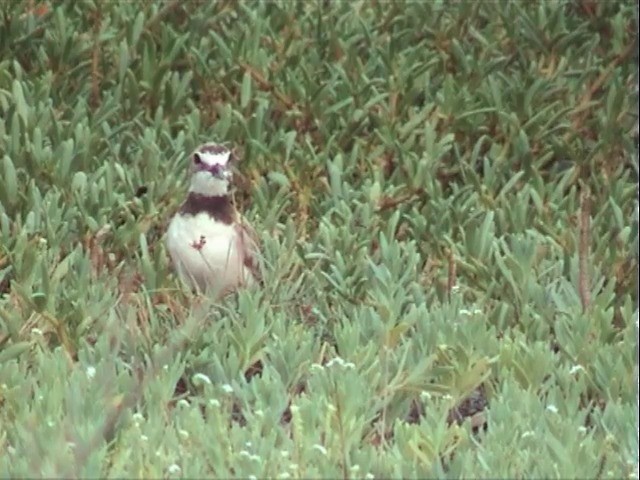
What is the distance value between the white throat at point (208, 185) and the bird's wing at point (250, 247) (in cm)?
13

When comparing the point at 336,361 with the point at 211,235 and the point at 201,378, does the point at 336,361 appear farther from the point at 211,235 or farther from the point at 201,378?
the point at 211,235

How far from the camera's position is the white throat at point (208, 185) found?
664cm

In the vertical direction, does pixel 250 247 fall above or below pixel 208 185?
below

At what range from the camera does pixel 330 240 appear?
648cm

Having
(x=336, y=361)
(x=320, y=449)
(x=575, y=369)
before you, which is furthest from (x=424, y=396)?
(x=320, y=449)

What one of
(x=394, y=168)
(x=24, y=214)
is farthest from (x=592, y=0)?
(x=24, y=214)

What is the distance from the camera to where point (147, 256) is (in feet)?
20.9

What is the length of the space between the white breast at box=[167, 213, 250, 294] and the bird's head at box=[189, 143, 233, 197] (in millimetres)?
115

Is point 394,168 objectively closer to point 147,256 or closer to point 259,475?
point 147,256

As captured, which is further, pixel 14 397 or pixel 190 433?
pixel 14 397

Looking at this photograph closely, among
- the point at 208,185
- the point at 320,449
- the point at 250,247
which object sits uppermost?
the point at 320,449

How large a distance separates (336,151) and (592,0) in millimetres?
2082

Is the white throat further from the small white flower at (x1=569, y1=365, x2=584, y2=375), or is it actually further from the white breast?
the small white flower at (x1=569, y1=365, x2=584, y2=375)

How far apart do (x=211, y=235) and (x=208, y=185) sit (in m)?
0.20
